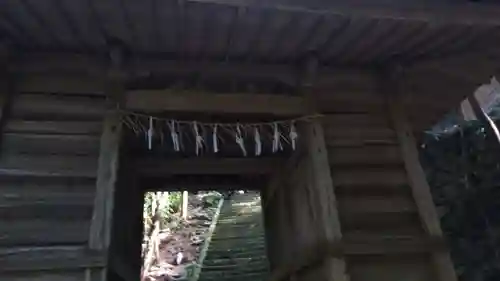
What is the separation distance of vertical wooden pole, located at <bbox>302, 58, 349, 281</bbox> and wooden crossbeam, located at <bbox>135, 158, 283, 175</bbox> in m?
0.82

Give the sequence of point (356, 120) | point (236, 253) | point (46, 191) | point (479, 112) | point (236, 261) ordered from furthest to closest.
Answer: point (236, 253)
point (236, 261)
point (479, 112)
point (356, 120)
point (46, 191)

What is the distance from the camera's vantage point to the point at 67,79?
279cm

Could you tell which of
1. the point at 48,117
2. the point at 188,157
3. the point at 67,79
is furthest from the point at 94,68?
the point at 188,157

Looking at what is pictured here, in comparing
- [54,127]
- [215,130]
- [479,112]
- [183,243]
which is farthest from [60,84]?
[183,243]

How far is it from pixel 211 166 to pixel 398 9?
6.51 ft

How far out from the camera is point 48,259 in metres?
2.30

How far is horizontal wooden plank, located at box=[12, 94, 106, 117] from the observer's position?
106 inches

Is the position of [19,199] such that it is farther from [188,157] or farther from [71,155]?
[188,157]

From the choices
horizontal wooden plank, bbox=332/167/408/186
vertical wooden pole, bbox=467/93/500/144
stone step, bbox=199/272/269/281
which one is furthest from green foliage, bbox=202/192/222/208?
horizontal wooden plank, bbox=332/167/408/186

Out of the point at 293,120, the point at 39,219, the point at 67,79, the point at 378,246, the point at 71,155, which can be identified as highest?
the point at 67,79

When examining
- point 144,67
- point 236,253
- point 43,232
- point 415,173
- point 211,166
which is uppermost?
point 144,67

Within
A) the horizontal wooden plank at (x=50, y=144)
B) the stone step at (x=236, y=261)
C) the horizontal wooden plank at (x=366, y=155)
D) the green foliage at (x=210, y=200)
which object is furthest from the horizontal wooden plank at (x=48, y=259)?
the green foliage at (x=210, y=200)

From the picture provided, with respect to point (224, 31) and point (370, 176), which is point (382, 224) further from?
point (224, 31)

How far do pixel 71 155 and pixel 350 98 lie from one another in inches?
74.2
